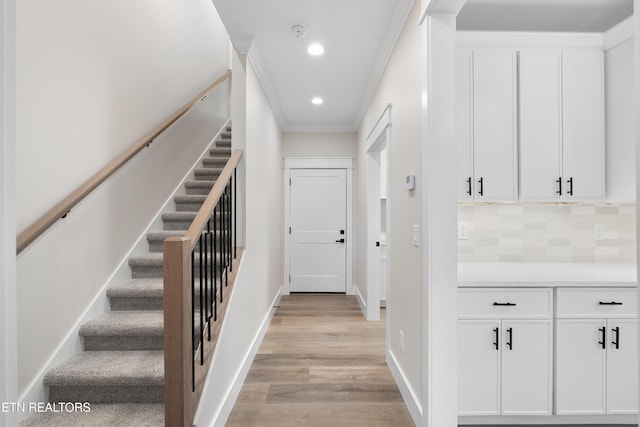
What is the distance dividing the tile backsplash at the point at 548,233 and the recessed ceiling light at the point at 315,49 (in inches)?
66.2

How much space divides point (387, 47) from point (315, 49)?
568mm

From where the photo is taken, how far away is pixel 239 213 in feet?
8.29

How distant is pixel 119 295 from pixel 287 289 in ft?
9.96

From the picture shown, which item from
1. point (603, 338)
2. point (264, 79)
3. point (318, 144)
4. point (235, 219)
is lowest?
point (603, 338)

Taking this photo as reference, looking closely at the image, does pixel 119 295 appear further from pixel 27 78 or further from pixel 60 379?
pixel 27 78

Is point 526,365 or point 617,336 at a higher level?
point 617,336

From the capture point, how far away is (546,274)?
204cm

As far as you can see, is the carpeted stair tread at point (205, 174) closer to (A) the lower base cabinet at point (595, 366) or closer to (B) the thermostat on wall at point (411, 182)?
(B) the thermostat on wall at point (411, 182)

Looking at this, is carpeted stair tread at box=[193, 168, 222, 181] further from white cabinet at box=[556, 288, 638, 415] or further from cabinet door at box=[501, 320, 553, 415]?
white cabinet at box=[556, 288, 638, 415]

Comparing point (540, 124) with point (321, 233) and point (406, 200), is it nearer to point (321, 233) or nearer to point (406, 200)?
point (406, 200)

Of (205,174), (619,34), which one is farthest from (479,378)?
(205,174)

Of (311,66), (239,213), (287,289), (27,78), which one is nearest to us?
(27,78)

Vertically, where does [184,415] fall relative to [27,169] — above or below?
below

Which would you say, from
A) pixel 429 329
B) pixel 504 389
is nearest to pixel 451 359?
pixel 429 329
